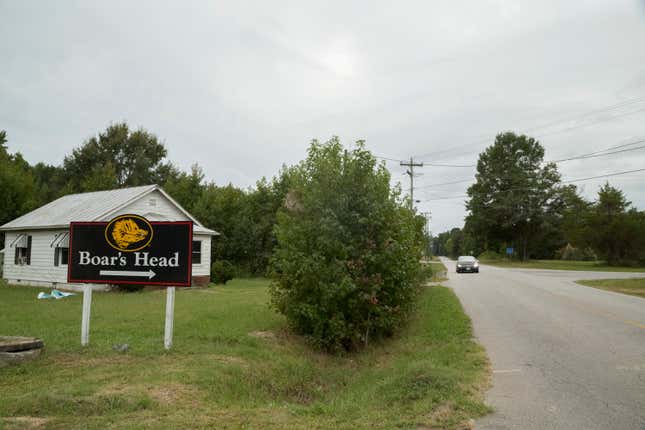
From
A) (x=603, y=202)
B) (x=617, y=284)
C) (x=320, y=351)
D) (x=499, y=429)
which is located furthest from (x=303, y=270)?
(x=603, y=202)

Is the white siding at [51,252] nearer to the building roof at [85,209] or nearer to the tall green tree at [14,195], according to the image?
the building roof at [85,209]

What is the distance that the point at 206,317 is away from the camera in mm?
13055

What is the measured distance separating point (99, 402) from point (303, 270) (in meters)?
5.42

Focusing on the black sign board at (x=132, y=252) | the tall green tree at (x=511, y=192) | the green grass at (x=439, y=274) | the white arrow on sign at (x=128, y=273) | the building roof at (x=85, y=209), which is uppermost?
the tall green tree at (x=511, y=192)

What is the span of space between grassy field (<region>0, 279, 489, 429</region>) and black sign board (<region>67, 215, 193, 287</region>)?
1205mm

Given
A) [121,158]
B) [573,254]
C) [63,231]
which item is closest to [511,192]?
[573,254]

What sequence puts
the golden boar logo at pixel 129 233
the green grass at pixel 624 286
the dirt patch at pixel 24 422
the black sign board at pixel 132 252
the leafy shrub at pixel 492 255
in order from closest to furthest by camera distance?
the dirt patch at pixel 24 422 → the black sign board at pixel 132 252 → the golden boar logo at pixel 129 233 → the green grass at pixel 624 286 → the leafy shrub at pixel 492 255

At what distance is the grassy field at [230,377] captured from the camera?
18.7 feet

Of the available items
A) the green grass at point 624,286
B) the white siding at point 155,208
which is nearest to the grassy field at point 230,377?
the white siding at point 155,208

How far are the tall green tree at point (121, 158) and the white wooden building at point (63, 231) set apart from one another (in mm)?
22790

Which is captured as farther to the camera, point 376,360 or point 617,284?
point 617,284

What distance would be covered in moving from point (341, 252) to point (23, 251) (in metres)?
21.2

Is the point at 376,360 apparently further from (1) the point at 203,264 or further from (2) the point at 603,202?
(2) the point at 603,202

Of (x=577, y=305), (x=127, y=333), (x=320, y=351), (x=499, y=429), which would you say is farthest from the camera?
(x=577, y=305)
